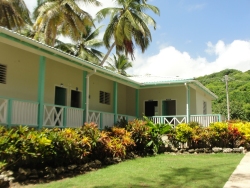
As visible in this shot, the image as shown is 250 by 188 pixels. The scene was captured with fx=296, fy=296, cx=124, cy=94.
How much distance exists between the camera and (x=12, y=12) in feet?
57.7

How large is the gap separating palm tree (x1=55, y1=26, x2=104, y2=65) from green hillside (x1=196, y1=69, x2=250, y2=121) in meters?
16.5

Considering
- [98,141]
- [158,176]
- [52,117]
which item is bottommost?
[158,176]

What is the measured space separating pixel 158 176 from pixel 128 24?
16550 mm

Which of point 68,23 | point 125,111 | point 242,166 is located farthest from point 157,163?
point 68,23

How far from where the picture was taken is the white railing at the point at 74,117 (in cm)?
1173

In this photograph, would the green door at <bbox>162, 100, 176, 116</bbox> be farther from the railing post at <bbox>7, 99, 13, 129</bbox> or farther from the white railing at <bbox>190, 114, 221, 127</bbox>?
the railing post at <bbox>7, 99, 13, 129</bbox>

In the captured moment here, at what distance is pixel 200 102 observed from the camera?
19734 millimetres

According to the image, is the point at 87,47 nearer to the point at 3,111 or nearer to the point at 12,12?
the point at 12,12

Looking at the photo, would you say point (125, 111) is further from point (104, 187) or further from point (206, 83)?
point (206, 83)

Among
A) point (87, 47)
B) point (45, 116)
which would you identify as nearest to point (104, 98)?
point (45, 116)

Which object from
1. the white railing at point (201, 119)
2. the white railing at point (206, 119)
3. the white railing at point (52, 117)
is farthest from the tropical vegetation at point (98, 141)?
the white railing at point (206, 119)

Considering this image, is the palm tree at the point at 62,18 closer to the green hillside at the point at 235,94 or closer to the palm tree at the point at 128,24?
the palm tree at the point at 128,24

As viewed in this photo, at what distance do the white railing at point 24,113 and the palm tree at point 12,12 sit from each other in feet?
32.0

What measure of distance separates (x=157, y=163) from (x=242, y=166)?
283 cm
